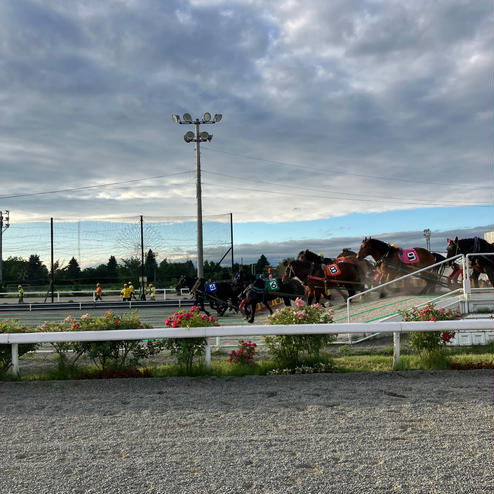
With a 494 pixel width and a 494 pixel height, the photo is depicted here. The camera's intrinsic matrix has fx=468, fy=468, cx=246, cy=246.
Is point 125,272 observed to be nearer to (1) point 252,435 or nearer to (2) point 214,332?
(2) point 214,332

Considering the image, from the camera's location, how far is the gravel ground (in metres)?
2.98

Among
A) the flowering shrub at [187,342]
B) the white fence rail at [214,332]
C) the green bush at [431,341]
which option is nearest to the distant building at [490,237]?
the green bush at [431,341]

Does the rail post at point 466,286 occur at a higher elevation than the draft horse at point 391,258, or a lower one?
lower

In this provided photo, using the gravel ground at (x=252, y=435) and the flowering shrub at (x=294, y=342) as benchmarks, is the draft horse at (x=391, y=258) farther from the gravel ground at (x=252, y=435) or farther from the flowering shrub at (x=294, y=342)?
the gravel ground at (x=252, y=435)

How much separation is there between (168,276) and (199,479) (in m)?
29.5

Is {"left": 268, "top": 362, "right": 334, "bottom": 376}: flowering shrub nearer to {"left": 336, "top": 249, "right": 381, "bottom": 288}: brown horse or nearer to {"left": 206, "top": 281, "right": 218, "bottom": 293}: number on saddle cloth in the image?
{"left": 336, "top": 249, "right": 381, "bottom": 288}: brown horse

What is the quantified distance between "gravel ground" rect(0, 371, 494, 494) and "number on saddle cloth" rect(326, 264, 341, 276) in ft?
28.9

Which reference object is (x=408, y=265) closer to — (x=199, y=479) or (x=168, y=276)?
(x=199, y=479)

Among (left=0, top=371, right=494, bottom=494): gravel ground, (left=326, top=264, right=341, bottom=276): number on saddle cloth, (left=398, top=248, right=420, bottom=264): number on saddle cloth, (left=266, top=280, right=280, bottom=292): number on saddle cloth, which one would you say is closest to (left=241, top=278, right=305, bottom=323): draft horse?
(left=266, top=280, right=280, bottom=292): number on saddle cloth

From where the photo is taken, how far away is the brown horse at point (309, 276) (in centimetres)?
1499

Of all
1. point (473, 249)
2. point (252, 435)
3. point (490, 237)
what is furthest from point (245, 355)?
point (490, 237)

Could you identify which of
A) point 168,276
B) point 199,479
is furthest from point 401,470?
point 168,276

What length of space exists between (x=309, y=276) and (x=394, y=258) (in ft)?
9.27

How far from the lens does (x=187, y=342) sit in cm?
620
